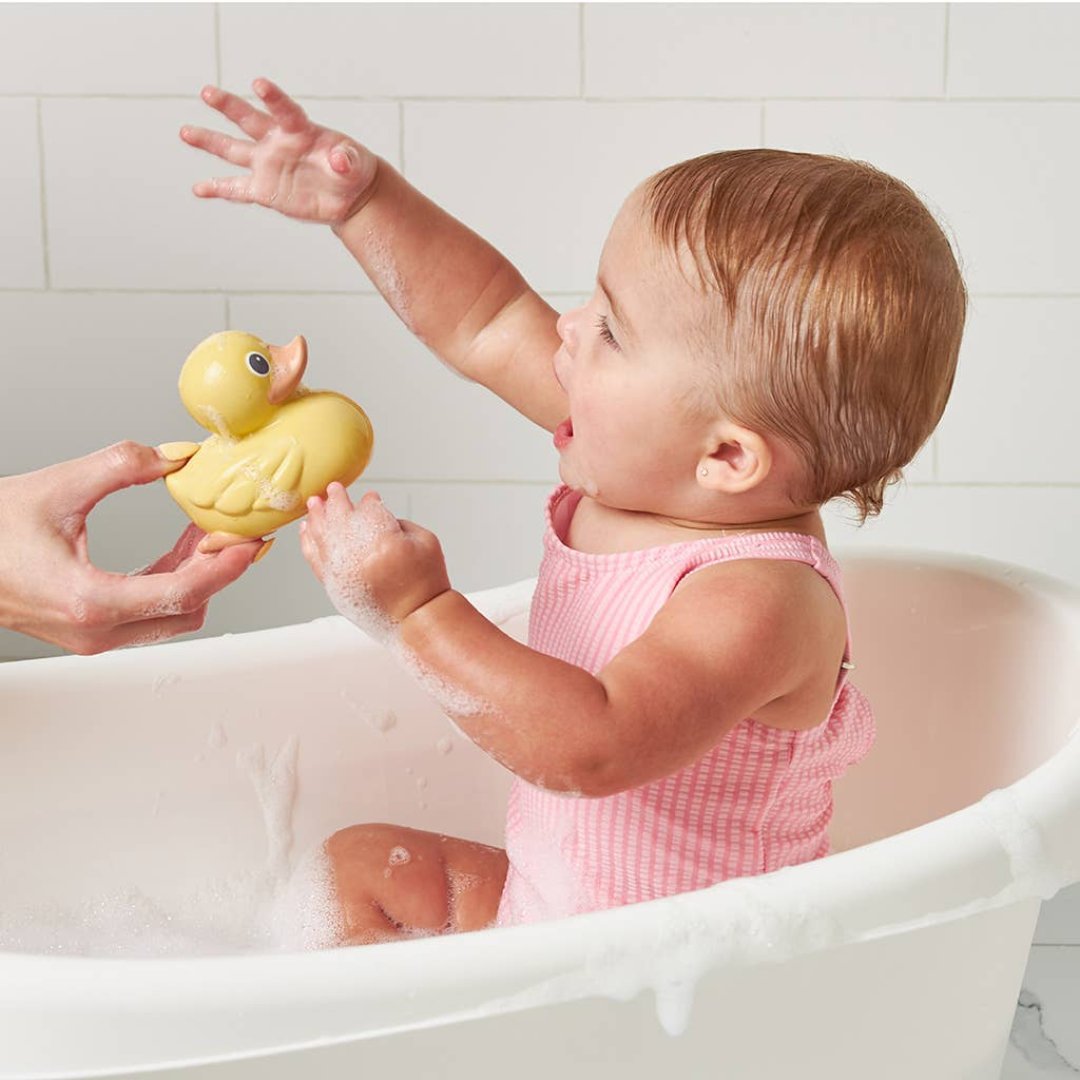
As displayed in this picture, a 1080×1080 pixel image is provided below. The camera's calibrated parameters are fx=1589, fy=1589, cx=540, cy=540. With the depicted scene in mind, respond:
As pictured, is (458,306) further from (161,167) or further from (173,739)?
(161,167)

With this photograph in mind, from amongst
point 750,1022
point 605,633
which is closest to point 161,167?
point 605,633

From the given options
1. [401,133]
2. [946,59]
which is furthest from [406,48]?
[946,59]

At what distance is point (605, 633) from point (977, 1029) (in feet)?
1.19

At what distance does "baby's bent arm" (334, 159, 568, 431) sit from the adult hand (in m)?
0.27

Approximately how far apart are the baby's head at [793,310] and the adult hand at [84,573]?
1.04 feet

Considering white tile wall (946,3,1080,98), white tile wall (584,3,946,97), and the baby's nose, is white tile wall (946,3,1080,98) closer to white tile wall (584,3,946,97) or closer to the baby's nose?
white tile wall (584,3,946,97)

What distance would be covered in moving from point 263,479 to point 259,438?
0.10 ft

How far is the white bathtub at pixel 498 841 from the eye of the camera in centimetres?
73

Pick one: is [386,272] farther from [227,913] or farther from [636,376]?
[227,913]

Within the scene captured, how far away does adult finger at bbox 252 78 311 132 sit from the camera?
1.12m

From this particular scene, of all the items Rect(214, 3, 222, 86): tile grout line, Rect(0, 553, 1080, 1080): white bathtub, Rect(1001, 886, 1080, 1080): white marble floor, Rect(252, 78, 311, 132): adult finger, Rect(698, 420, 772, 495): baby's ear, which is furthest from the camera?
Rect(214, 3, 222, 86): tile grout line

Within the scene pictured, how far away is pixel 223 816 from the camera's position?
1.38 meters

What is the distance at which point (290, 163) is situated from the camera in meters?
1.18

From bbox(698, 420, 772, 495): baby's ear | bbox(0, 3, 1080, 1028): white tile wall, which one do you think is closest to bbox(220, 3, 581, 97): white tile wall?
bbox(0, 3, 1080, 1028): white tile wall
